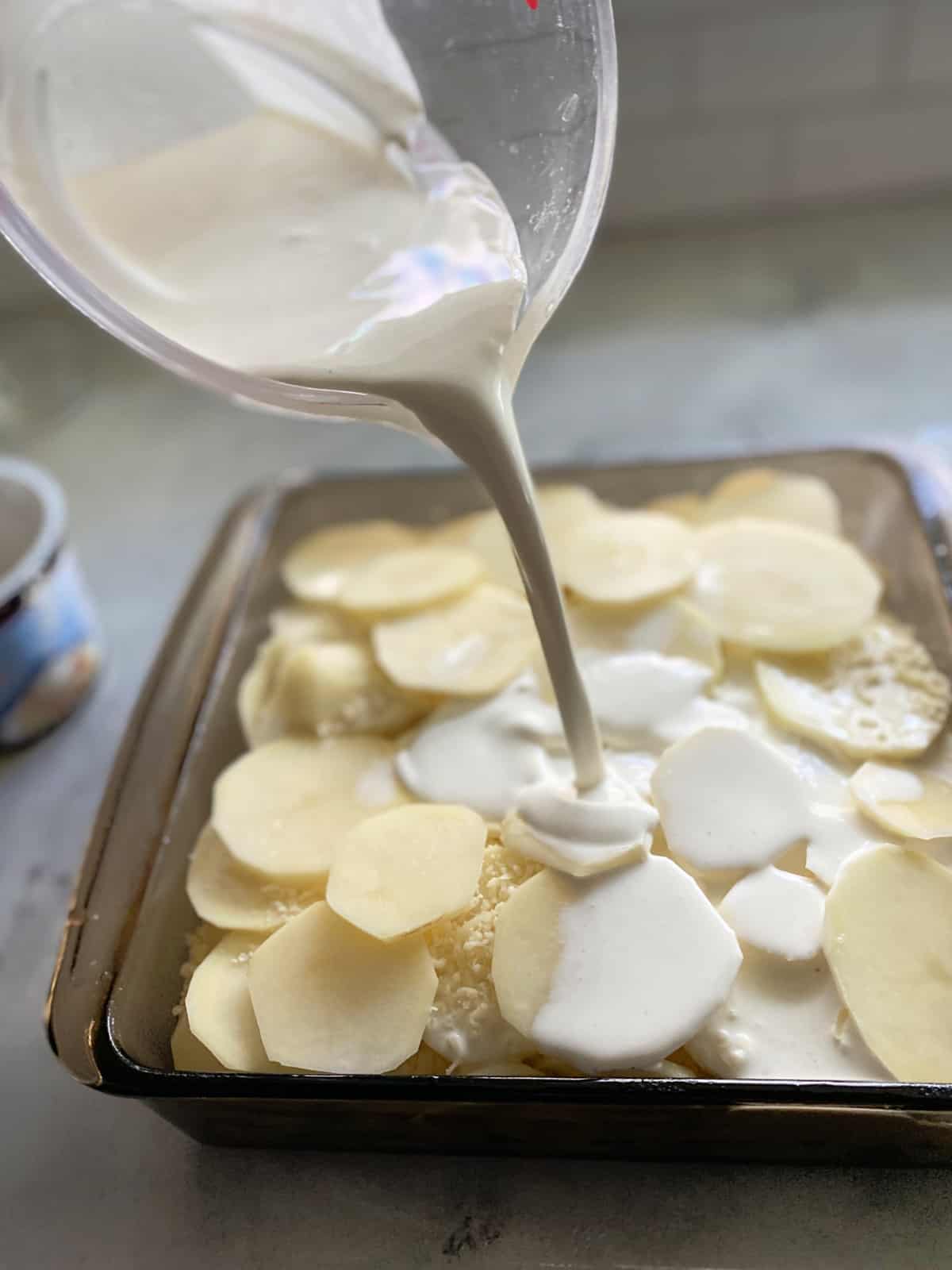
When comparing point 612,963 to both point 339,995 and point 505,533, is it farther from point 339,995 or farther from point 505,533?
point 505,533

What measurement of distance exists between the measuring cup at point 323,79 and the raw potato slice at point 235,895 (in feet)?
0.83

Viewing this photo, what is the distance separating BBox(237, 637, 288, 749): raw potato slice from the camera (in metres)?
0.71

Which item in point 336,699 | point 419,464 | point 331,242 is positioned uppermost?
point 331,242

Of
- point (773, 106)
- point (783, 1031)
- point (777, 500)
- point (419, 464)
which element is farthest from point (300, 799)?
point (773, 106)

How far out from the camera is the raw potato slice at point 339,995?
510mm

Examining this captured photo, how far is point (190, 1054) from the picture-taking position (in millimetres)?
547

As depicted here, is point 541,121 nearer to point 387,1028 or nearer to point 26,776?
point 387,1028

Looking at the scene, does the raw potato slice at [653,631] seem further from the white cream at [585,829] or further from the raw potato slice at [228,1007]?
the raw potato slice at [228,1007]

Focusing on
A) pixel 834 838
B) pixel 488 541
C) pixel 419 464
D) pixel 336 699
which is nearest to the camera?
pixel 834 838

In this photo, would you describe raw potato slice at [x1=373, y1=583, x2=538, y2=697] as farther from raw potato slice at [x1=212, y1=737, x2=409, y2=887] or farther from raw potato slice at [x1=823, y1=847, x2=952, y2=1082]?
raw potato slice at [x1=823, y1=847, x2=952, y2=1082]

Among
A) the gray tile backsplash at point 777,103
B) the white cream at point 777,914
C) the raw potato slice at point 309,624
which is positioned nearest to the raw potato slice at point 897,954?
the white cream at point 777,914

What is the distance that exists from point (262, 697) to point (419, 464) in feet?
1.32

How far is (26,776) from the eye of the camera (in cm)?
80

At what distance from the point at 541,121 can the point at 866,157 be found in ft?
2.75
